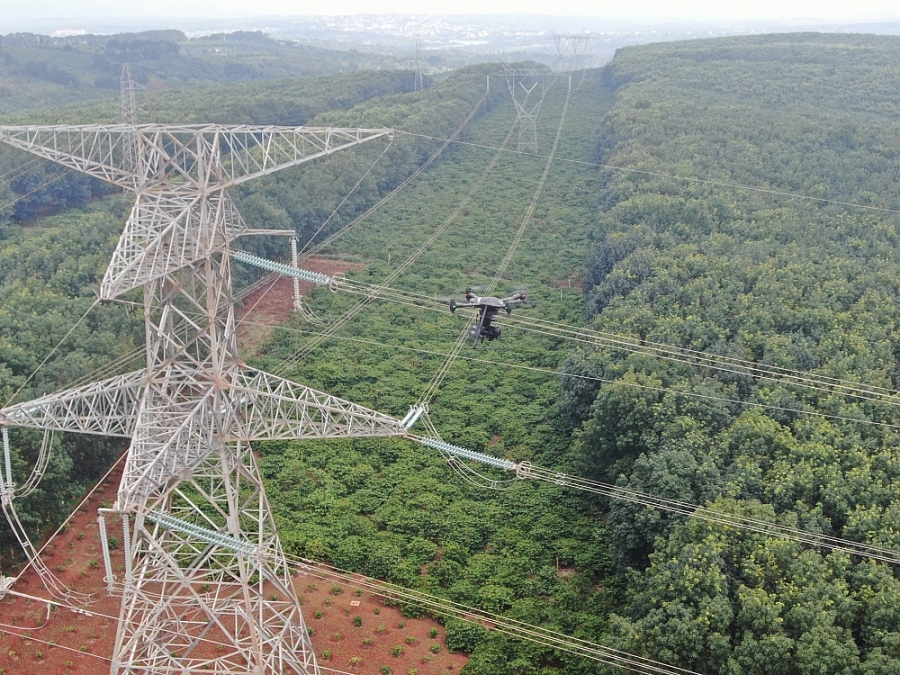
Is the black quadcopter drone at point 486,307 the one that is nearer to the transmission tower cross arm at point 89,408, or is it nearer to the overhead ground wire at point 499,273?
the overhead ground wire at point 499,273

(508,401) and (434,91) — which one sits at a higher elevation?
(434,91)

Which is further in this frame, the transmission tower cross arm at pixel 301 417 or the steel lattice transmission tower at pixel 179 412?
the transmission tower cross arm at pixel 301 417

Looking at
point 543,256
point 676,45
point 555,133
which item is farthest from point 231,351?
point 676,45

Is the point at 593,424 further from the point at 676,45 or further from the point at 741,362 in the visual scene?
the point at 676,45

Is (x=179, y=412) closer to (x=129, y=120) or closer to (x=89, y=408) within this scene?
(x=89, y=408)

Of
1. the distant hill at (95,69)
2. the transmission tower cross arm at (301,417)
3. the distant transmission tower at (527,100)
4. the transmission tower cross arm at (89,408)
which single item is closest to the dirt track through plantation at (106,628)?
the transmission tower cross arm at (89,408)

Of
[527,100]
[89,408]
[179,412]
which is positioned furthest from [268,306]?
[527,100]

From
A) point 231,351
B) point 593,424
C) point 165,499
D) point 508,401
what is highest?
point 231,351
